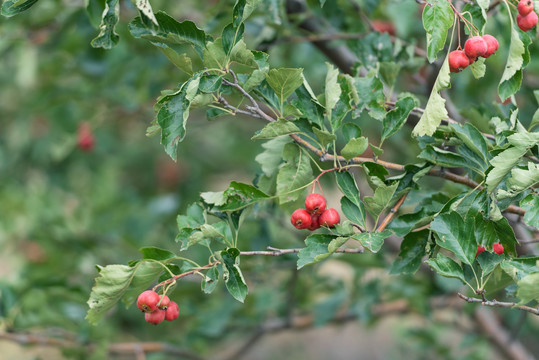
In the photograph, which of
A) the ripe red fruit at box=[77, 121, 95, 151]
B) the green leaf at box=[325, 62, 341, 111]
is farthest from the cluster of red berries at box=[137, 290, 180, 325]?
the ripe red fruit at box=[77, 121, 95, 151]

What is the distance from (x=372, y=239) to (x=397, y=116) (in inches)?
Answer: 8.4

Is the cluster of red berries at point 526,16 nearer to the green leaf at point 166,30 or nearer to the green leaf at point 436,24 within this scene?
the green leaf at point 436,24

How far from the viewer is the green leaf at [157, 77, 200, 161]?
0.80m

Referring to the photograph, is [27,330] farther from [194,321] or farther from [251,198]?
[251,198]

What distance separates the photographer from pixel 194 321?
6.19ft

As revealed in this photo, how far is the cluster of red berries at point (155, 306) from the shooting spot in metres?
0.84

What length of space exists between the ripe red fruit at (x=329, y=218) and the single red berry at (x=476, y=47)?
0.96 ft

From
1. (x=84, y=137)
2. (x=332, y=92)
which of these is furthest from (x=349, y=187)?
(x=84, y=137)

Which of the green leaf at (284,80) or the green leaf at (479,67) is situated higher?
the green leaf at (284,80)

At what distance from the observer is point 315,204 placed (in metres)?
0.89

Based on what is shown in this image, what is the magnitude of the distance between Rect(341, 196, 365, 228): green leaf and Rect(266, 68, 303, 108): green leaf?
18 centimetres

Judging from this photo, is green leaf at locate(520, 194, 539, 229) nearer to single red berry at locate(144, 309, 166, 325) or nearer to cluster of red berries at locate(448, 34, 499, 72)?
cluster of red berries at locate(448, 34, 499, 72)

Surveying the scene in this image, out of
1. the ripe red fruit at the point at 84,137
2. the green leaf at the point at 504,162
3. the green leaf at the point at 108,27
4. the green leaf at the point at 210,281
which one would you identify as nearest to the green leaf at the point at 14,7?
the green leaf at the point at 108,27

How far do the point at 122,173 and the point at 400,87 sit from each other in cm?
170
